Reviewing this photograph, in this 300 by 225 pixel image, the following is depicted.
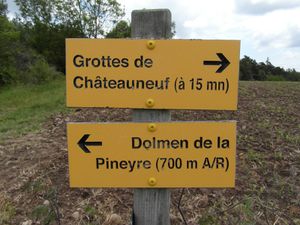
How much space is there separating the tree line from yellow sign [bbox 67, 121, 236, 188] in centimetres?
1620

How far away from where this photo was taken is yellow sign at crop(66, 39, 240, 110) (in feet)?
6.19

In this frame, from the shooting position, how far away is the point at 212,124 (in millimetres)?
1932

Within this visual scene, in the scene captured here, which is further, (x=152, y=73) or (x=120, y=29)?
(x=120, y=29)

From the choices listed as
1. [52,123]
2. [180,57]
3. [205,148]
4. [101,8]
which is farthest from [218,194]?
[101,8]

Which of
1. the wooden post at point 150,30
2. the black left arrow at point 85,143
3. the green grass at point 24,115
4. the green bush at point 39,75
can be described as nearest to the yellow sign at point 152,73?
the wooden post at point 150,30

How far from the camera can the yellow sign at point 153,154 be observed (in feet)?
6.38

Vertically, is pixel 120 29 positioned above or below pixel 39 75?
above

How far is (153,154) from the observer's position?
1965mm

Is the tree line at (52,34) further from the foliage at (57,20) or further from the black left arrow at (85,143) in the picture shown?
the black left arrow at (85,143)

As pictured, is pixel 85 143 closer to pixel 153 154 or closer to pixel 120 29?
pixel 153 154

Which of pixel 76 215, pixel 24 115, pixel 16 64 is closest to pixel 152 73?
pixel 76 215

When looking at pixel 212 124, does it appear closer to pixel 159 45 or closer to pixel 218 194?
pixel 159 45

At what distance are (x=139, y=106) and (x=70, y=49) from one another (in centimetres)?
41

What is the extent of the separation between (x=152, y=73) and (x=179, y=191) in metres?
1.92
